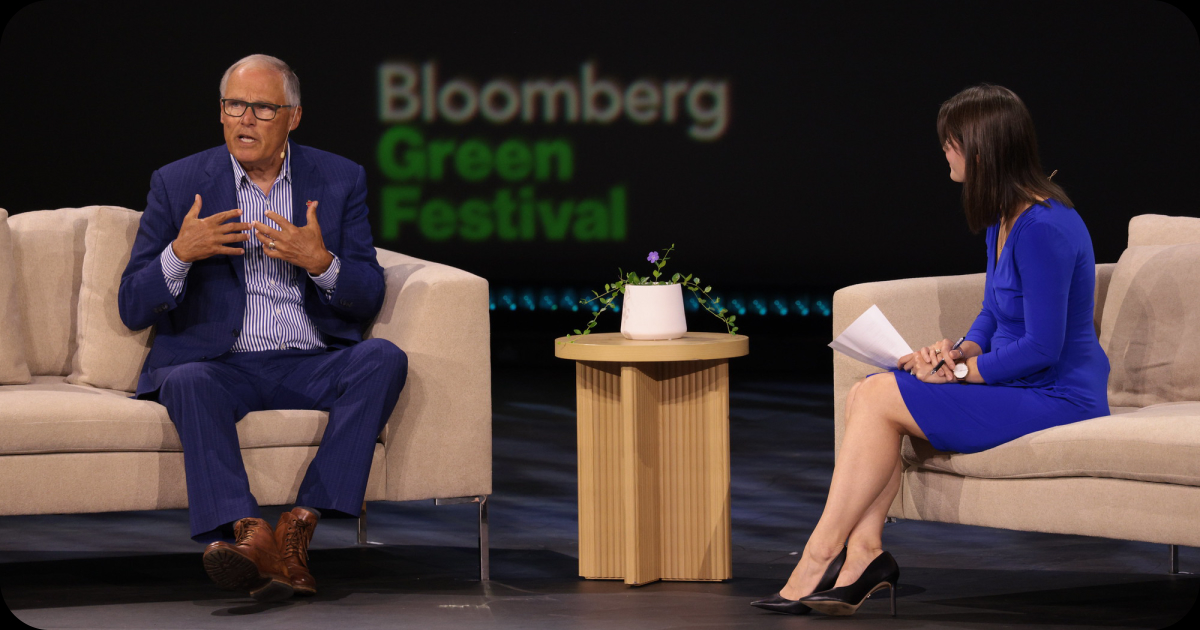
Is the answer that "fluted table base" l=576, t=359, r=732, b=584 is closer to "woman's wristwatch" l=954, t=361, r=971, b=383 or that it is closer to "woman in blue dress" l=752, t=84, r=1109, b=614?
"woman in blue dress" l=752, t=84, r=1109, b=614

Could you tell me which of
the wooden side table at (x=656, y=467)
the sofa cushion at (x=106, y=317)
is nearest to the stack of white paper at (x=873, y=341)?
the wooden side table at (x=656, y=467)

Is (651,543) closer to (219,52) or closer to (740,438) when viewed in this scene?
(740,438)

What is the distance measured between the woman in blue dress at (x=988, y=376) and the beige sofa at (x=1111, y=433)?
79 mm

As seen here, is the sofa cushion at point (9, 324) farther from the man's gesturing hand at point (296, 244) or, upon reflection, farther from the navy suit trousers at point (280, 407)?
the man's gesturing hand at point (296, 244)

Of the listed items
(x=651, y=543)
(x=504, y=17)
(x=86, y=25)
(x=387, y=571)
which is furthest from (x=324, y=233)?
(x=86, y=25)

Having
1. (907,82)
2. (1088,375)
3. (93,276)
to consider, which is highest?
(907,82)

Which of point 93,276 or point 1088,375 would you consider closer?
point 1088,375

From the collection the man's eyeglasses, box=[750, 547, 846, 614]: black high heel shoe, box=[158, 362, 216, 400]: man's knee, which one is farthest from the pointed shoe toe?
the man's eyeglasses

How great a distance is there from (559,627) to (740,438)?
271 cm

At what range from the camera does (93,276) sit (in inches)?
132

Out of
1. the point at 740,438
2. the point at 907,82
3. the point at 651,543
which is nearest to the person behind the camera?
the point at 651,543

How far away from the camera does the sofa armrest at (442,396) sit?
10.2ft

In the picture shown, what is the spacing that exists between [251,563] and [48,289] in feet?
3.90

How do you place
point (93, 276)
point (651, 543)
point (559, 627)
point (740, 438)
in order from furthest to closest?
point (740, 438) → point (93, 276) → point (651, 543) → point (559, 627)
